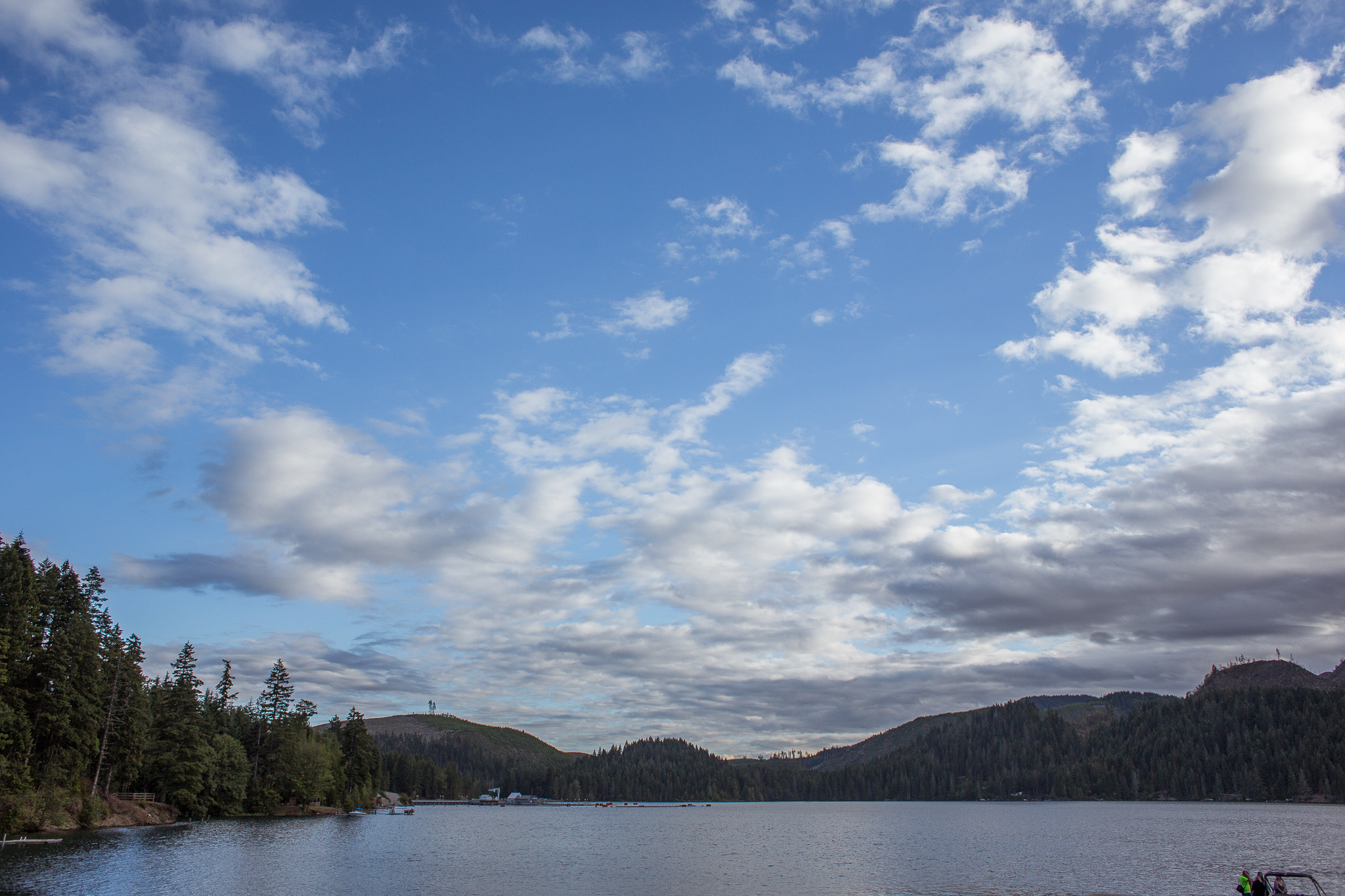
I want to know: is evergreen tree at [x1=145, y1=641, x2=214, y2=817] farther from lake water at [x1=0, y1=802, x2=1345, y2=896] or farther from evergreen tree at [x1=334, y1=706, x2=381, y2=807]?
evergreen tree at [x1=334, y1=706, x2=381, y2=807]

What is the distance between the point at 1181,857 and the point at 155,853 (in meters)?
111

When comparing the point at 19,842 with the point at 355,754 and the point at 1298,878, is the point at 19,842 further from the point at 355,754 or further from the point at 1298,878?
the point at 355,754

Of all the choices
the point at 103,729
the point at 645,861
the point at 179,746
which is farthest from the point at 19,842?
the point at 645,861

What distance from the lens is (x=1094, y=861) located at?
9412cm

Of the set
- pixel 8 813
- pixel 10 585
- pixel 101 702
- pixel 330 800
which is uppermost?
pixel 10 585

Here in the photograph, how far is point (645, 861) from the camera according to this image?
326 ft

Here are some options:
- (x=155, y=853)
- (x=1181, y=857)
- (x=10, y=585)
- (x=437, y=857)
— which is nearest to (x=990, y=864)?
(x=1181, y=857)

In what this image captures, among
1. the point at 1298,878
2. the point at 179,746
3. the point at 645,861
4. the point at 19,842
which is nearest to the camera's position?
the point at 1298,878

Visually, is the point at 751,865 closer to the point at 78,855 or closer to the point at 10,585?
the point at 78,855

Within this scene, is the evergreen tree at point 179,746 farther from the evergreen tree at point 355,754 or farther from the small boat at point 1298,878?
the small boat at point 1298,878

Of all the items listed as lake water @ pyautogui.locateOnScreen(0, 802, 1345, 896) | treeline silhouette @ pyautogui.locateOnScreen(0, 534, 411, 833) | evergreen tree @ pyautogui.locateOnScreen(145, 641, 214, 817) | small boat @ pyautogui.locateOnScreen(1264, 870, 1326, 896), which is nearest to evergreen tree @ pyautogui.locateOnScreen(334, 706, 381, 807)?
treeline silhouette @ pyautogui.locateOnScreen(0, 534, 411, 833)

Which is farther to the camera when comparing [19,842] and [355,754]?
[355,754]

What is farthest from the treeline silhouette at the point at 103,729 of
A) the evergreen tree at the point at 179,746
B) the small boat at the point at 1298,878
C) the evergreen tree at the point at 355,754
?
the small boat at the point at 1298,878

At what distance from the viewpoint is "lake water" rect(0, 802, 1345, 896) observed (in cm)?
6650
